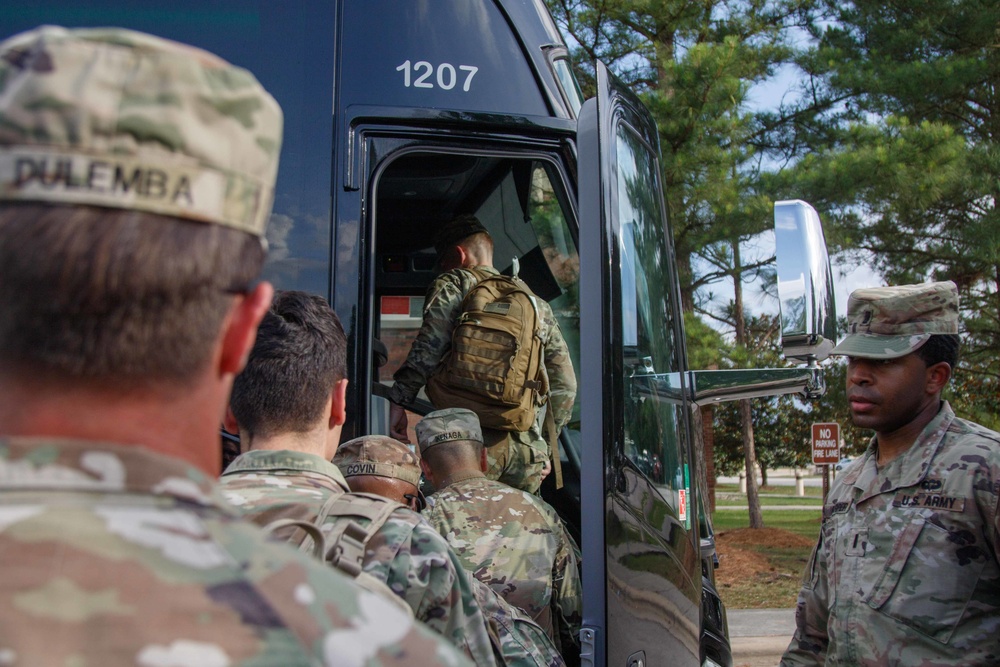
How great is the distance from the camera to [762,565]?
1185 cm

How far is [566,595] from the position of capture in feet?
10.3

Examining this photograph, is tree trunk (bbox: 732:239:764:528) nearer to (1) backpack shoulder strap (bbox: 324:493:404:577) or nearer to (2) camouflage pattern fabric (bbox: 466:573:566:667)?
(2) camouflage pattern fabric (bbox: 466:573:566:667)

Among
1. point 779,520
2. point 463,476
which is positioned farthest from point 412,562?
point 779,520

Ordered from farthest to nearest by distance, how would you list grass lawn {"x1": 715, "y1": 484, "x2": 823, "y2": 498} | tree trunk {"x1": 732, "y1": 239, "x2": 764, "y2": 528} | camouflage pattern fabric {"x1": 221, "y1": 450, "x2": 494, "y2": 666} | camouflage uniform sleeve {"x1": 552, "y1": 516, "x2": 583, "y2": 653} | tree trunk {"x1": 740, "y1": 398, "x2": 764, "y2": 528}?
1. grass lawn {"x1": 715, "y1": 484, "x2": 823, "y2": 498}
2. tree trunk {"x1": 740, "y1": 398, "x2": 764, "y2": 528}
3. tree trunk {"x1": 732, "y1": 239, "x2": 764, "y2": 528}
4. camouflage uniform sleeve {"x1": 552, "y1": 516, "x2": 583, "y2": 653}
5. camouflage pattern fabric {"x1": 221, "y1": 450, "x2": 494, "y2": 666}

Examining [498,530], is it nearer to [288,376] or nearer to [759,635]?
[288,376]

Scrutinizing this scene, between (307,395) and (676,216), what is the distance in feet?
30.4

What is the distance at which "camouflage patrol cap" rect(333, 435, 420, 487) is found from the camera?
2926mm

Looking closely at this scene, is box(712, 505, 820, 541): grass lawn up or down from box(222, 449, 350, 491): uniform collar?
down

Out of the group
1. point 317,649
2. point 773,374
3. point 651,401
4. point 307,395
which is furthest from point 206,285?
point 773,374

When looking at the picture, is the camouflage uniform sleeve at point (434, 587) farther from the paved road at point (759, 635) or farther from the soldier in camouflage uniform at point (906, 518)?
the paved road at point (759, 635)

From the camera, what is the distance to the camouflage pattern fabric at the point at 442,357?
366 cm

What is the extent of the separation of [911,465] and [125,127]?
2.25 metres

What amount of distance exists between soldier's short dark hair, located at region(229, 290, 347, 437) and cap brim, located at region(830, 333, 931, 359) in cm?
136

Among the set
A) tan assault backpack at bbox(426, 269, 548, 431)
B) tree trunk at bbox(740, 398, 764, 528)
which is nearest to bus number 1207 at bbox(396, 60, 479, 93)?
tan assault backpack at bbox(426, 269, 548, 431)
